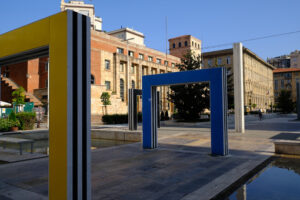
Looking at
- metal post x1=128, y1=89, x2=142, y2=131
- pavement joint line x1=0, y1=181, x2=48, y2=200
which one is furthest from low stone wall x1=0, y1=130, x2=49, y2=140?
pavement joint line x1=0, y1=181, x2=48, y2=200

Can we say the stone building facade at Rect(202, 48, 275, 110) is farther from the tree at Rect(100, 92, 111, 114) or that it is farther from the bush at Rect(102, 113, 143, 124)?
the bush at Rect(102, 113, 143, 124)

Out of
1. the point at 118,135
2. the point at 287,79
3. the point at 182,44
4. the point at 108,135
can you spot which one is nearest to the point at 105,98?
the point at 108,135

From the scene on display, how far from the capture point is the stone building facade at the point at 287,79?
9344 centimetres

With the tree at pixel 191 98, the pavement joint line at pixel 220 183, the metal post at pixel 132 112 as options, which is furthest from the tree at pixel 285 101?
the pavement joint line at pixel 220 183

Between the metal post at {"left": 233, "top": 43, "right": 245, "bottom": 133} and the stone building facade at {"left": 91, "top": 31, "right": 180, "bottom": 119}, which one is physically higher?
the stone building facade at {"left": 91, "top": 31, "right": 180, "bottom": 119}

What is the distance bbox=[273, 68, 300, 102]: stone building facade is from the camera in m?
93.4

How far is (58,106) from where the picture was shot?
3988mm

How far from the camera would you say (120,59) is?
148ft

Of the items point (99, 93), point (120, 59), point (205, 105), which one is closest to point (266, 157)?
point (205, 105)

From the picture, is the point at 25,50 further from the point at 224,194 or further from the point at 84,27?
the point at 224,194

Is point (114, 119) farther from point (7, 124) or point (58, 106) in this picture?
point (58, 106)

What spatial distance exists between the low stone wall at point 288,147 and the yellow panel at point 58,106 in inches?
352

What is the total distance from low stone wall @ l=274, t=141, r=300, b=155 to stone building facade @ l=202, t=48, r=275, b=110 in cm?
5760

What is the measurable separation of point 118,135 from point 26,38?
11.8 meters
